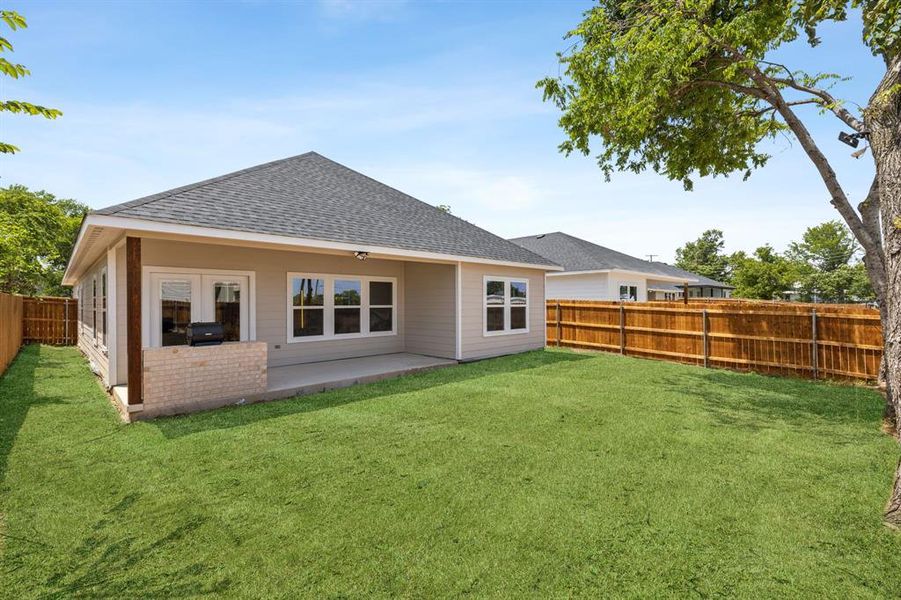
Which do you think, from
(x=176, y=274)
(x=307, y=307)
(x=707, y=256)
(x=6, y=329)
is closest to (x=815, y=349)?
(x=307, y=307)

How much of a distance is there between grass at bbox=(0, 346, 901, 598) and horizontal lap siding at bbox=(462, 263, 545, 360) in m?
4.56

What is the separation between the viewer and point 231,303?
8969 mm

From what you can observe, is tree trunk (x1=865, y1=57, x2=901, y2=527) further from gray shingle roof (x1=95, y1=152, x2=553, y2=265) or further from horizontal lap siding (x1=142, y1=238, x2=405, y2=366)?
horizontal lap siding (x1=142, y1=238, x2=405, y2=366)

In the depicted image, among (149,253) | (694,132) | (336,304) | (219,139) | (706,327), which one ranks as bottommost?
(706,327)

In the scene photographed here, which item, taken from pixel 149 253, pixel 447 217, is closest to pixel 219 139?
pixel 149 253

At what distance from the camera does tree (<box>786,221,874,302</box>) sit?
127ft

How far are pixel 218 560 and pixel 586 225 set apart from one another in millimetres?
36627

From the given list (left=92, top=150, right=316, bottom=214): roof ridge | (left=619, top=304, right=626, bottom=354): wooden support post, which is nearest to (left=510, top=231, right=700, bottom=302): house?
(left=619, top=304, right=626, bottom=354): wooden support post

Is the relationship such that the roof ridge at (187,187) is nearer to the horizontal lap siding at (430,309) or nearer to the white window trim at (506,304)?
the horizontal lap siding at (430,309)

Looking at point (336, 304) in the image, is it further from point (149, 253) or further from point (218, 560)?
point (218, 560)

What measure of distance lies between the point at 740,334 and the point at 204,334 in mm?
11770

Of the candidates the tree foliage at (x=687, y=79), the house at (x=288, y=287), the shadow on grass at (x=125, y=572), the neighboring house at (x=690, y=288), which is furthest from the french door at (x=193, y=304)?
the neighboring house at (x=690, y=288)

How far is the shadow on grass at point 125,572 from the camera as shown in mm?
2521

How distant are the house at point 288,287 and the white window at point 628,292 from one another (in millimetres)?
9029
